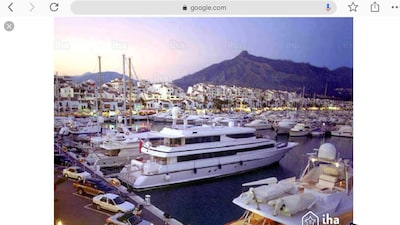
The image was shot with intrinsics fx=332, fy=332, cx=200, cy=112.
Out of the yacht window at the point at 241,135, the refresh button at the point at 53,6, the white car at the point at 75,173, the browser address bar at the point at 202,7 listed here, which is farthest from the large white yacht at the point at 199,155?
the refresh button at the point at 53,6

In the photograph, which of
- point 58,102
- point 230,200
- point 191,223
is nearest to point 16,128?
point 58,102

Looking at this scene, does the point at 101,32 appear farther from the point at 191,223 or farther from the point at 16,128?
the point at 191,223

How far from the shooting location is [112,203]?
223 centimetres

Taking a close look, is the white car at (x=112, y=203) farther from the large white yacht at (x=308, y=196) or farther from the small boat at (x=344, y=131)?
the small boat at (x=344, y=131)

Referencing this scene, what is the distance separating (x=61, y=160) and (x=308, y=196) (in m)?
1.72

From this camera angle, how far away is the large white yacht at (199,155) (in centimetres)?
247

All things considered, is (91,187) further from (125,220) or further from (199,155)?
(199,155)

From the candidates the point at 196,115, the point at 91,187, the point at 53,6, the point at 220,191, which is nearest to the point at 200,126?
the point at 196,115

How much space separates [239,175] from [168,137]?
0.61 metres

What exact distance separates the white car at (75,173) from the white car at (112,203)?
0.74ft

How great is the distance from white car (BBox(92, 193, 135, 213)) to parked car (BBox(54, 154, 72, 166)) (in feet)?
1.13
